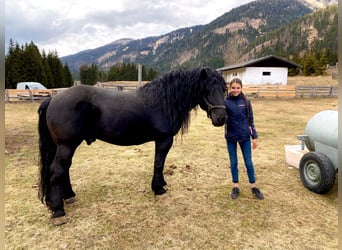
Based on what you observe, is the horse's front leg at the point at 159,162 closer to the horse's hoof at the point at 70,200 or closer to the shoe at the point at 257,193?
the horse's hoof at the point at 70,200

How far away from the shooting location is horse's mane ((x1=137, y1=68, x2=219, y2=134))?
3094 millimetres

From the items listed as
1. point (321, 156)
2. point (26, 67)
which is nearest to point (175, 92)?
point (321, 156)

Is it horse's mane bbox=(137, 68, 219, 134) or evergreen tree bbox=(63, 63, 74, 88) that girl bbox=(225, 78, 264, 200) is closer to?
horse's mane bbox=(137, 68, 219, 134)

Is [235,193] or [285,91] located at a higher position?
[285,91]

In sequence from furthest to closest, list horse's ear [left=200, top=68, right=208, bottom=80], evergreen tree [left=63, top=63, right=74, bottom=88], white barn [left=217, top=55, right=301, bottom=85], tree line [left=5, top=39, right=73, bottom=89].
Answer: evergreen tree [left=63, top=63, right=74, bottom=88] → white barn [left=217, top=55, right=301, bottom=85] → tree line [left=5, top=39, right=73, bottom=89] → horse's ear [left=200, top=68, right=208, bottom=80]

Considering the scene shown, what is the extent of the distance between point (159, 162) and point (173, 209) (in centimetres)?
64

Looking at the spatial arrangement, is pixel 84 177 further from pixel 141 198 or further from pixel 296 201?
pixel 296 201

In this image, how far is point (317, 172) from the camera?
10.8 ft

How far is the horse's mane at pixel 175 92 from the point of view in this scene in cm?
309

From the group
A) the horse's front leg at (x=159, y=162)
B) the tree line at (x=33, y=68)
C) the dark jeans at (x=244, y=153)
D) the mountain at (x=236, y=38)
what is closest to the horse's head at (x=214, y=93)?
the dark jeans at (x=244, y=153)

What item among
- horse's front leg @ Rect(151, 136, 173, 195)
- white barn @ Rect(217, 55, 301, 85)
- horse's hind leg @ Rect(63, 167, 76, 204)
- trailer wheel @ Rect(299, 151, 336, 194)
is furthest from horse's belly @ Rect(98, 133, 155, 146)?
white barn @ Rect(217, 55, 301, 85)

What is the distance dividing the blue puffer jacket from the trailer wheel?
37.3 inches

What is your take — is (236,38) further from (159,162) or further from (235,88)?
(159,162)

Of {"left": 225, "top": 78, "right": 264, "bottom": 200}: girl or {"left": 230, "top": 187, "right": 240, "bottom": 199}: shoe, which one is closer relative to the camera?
{"left": 225, "top": 78, "right": 264, "bottom": 200}: girl
